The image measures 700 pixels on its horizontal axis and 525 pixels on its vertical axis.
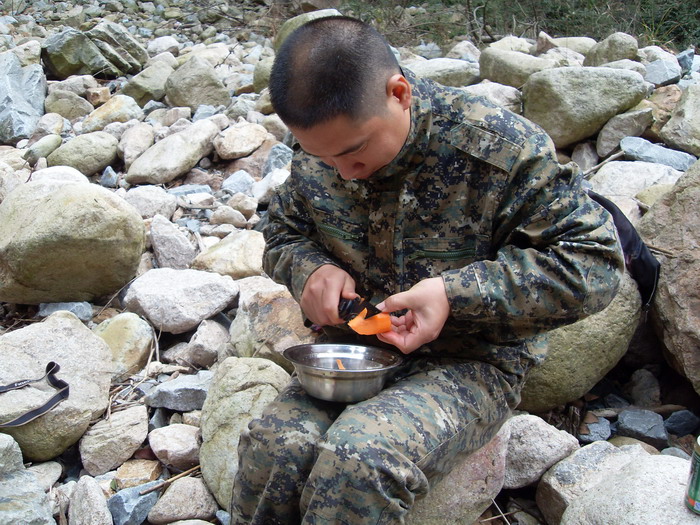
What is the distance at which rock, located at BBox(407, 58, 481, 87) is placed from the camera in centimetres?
695

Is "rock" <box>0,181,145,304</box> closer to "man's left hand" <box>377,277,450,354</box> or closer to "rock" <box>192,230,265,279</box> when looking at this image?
"rock" <box>192,230,265,279</box>

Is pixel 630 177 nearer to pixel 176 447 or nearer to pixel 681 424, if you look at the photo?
pixel 681 424

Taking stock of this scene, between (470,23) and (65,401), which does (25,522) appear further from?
(470,23)

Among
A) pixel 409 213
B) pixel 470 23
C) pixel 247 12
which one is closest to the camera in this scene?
pixel 409 213

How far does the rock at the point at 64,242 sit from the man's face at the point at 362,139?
212 cm

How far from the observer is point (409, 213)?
2.67 metres

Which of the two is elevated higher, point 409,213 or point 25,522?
point 409,213

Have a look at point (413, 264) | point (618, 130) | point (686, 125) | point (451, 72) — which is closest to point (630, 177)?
point (618, 130)

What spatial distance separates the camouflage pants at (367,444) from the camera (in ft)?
7.09

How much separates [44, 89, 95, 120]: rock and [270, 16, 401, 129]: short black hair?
622cm

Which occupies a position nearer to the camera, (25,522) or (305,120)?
(305,120)

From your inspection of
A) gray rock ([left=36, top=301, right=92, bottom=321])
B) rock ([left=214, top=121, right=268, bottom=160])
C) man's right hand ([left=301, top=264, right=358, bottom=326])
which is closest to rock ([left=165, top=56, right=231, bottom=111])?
rock ([left=214, top=121, right=268, bottom=160])

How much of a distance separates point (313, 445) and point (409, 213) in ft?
2.86

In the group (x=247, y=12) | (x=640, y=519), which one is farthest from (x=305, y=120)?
(x=247, y=12)
